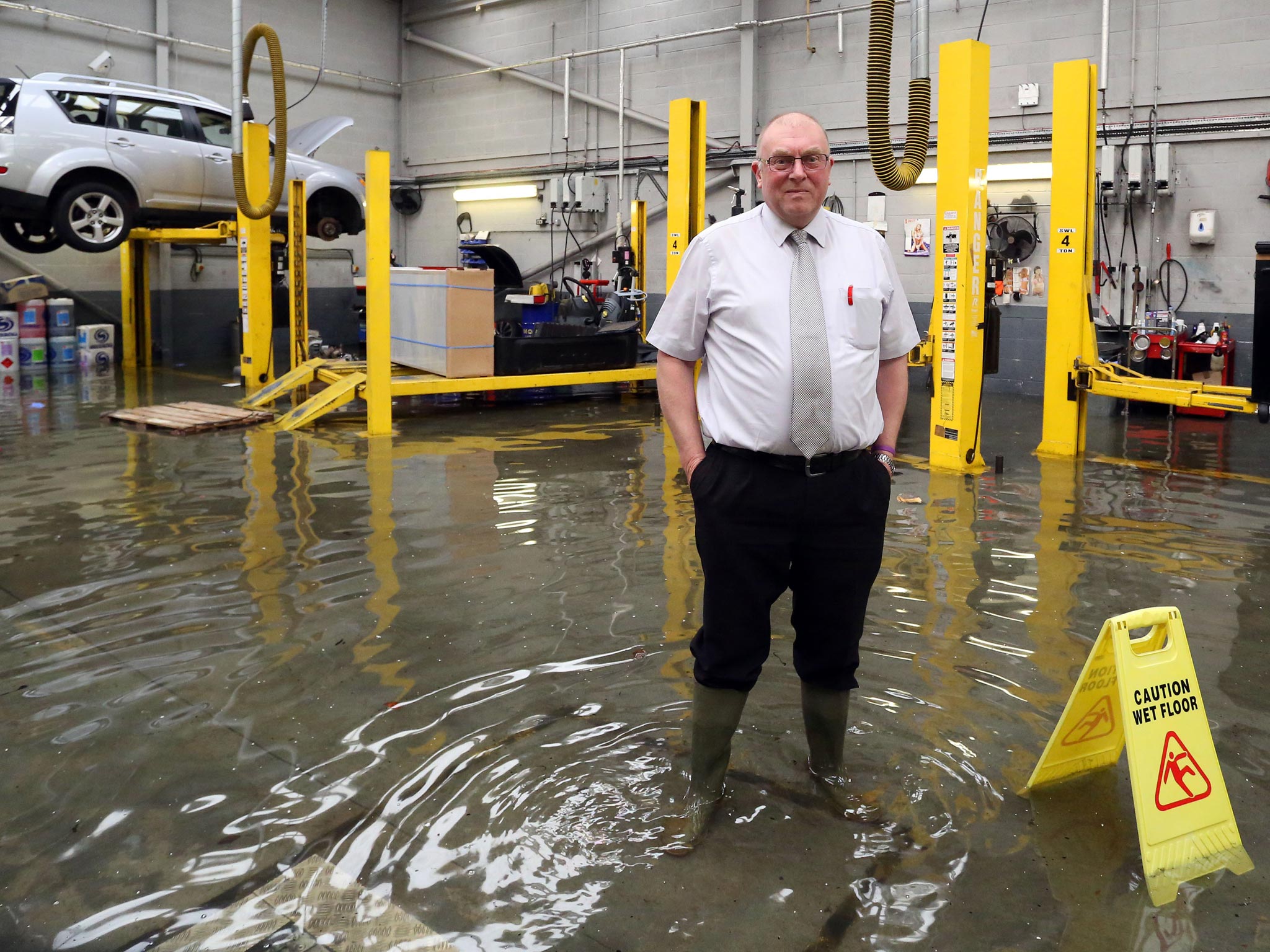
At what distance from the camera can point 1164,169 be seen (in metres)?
10.3

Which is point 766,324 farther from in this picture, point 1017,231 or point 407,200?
point 407,200

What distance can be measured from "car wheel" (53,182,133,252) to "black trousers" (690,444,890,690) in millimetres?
9493

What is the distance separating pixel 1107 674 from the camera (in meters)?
2.56

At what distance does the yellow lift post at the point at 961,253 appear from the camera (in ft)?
21.9

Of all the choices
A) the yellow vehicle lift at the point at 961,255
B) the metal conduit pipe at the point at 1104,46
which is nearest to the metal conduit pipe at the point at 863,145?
the metal conduit pipe at the point at 1104,46

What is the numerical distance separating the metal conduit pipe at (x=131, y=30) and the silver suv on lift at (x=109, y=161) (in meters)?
3.16

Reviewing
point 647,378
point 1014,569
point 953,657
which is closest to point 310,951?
point 953,657

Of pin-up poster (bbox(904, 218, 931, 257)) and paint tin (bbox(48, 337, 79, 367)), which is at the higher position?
pin-up poster (bbox(904, 218, 931, 257))

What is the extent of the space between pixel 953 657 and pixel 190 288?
46.7 feet

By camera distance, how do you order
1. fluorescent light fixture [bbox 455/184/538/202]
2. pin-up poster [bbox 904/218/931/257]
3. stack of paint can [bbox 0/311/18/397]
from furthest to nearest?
fluorescent light fixture [bbox 455/184/538/202], stack of paint can [bbox 0/311/18/397], pin-up poster [bbox 904/218/931/257]

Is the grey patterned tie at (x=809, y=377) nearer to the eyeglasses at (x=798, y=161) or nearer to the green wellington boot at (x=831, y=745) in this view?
the eyeglasses at (x=798, y=161)

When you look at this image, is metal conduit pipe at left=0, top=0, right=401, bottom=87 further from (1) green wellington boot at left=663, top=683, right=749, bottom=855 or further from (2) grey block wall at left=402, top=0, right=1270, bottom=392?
(1) green wellington boot at left=663, top=683, right=749, bottom=855

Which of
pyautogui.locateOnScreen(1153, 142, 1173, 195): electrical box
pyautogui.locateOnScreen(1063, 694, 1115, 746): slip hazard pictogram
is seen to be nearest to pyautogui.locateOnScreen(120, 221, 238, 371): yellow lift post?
pyautogui.locateOnScreen(1153, 142, 1173, 195): electrical box

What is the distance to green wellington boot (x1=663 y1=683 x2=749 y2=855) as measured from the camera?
7.90ft
